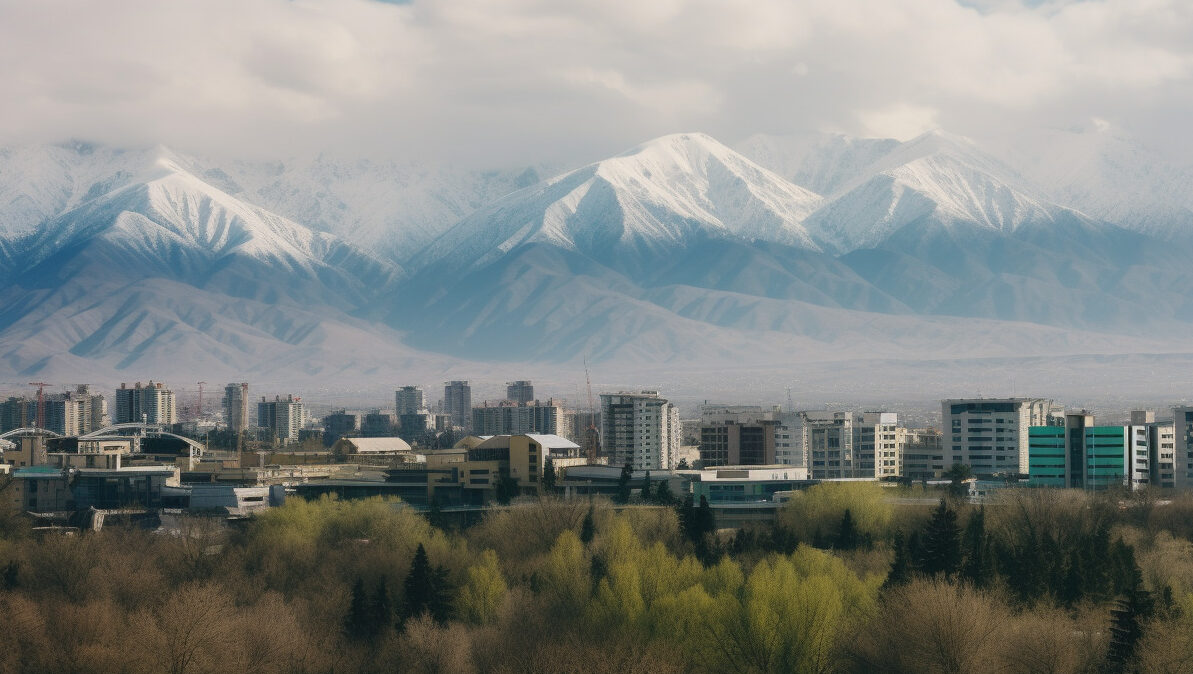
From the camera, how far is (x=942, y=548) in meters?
64.3

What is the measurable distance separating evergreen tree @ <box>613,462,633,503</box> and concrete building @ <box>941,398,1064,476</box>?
1038 inches

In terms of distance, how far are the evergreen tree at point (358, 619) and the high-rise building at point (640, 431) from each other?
245 feet

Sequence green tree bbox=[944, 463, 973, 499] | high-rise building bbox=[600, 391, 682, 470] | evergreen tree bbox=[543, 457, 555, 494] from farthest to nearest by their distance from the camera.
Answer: high-rise building bbox=[600, 391, 682, 470], evergreen tree bbox=[543, 457, 555, 494], green tree bbox=[944, 463, 973, 499]

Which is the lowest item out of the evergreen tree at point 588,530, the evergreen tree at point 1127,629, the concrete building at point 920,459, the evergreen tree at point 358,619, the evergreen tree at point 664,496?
the evergreen tree at point 358,619

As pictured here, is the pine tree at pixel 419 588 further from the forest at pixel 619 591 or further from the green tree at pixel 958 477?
the green tree at pixel 958 477

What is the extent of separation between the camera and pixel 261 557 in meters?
78.0

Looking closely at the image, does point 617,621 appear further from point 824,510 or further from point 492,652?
point 824,510

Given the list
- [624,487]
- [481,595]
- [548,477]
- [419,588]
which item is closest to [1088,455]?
[624,487]

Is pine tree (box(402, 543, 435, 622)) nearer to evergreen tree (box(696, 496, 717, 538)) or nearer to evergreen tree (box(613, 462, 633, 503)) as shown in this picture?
evergreen tree (box(696, 496, 717, 538))

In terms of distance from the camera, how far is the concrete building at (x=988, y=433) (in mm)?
122000

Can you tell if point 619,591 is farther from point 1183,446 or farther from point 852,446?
point 852,446

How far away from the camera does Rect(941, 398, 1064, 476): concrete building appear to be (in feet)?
400

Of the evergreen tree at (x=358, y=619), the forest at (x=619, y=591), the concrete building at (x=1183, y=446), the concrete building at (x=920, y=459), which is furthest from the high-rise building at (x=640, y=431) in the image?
the evergreen tree at (x=358, y=619)

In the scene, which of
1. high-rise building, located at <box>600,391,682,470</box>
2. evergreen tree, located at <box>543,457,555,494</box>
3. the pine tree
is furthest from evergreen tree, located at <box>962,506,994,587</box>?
high-rise building, located at <box>600,391,682,470</box>
